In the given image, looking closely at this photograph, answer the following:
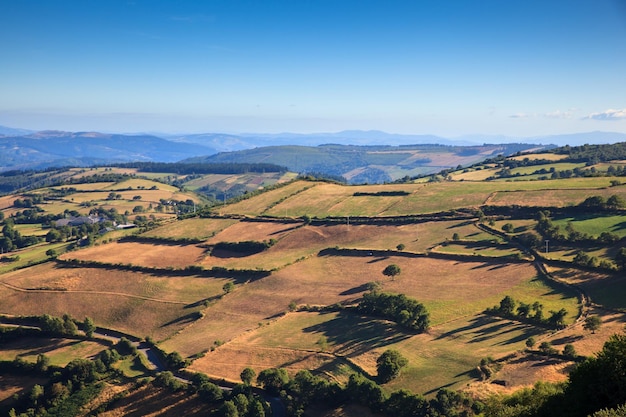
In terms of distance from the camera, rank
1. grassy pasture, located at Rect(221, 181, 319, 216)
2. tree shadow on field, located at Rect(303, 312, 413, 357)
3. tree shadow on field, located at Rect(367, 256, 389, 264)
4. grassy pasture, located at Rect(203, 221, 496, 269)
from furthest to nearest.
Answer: grassy pasture, located at Rect(221, 181, 319, 216) < grassy pasture, located at Rect(203, 221, 496, 269) < tree shadow on field, located at Rect(367, 256, 389, 264) < tree shadow on field, located at Rect(303, 312, 413, 357)

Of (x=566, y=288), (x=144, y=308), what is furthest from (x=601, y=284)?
(x=144, y=308)

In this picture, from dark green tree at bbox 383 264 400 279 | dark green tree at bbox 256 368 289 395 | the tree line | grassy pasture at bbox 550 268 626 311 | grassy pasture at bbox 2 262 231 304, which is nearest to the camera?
dark green tree at bbox 256 368 289 395

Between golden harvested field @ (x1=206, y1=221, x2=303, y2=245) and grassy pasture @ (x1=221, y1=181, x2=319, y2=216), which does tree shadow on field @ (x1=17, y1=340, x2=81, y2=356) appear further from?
grassy pasture @ (x1=221, y1=181, x2=319, y2=216)

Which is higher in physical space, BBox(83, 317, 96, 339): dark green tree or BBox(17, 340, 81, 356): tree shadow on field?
BBox(83, 317, 96, 339): dark green tree

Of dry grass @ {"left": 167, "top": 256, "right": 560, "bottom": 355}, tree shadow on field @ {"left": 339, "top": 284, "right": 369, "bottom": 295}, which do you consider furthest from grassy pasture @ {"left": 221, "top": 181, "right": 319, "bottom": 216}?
tree shadow on field @ {"left": 339, "top": 284, "right": 369, "bottom": 295}

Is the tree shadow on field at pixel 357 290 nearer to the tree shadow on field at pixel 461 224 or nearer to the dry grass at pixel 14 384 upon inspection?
the tree shadow on field at pixel 461 224

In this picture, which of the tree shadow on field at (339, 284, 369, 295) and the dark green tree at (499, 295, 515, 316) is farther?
the tree shadow on field at (339, 284, 369, 295)

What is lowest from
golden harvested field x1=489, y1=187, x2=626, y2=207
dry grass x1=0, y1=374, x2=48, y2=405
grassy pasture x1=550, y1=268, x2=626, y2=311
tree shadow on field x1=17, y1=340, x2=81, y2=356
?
dry grass x1=0, y1=374, x2=48, y2=405
